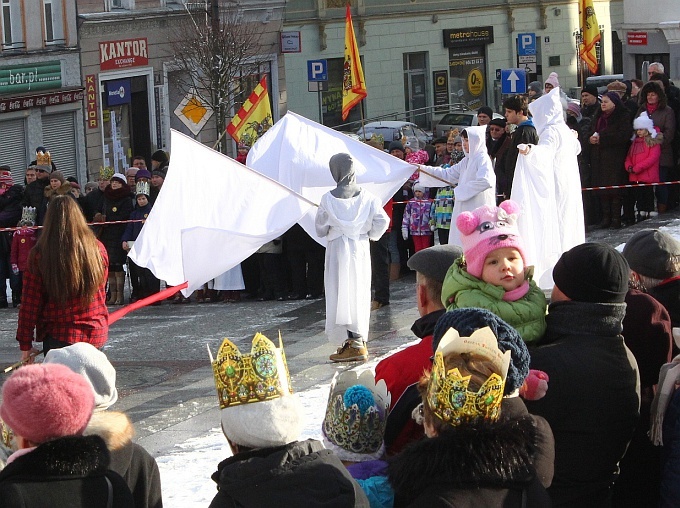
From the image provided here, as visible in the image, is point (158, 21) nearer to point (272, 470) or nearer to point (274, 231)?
point (274, 231)

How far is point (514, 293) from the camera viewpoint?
199 inches

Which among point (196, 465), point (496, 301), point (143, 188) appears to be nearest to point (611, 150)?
point (143, 188)

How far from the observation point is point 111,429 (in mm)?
4043

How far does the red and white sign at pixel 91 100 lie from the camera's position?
30.4 meters

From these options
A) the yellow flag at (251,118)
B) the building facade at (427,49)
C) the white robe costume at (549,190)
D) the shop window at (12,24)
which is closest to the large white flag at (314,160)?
the white robe costume at (549,190)

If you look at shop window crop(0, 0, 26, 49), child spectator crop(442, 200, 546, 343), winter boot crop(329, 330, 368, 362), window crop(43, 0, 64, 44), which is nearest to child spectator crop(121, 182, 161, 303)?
winter boot crop(329, 330, 368, 362)

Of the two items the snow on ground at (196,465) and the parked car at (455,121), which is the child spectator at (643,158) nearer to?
the snow on ground at (196,465)

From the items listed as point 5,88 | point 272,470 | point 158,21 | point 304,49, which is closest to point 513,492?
point 272,470

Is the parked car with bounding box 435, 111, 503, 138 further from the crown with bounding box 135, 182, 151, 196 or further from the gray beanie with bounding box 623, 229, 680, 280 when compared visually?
the gray beanie with bounding box 623, 229, 680, 280

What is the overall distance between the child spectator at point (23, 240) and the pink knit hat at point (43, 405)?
1195 cm

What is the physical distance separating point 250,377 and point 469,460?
691 mm

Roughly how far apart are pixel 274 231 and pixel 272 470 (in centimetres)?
705

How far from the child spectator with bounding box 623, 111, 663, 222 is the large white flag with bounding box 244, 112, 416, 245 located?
4506 mm

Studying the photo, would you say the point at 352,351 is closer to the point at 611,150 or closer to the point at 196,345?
the point at 196,345
